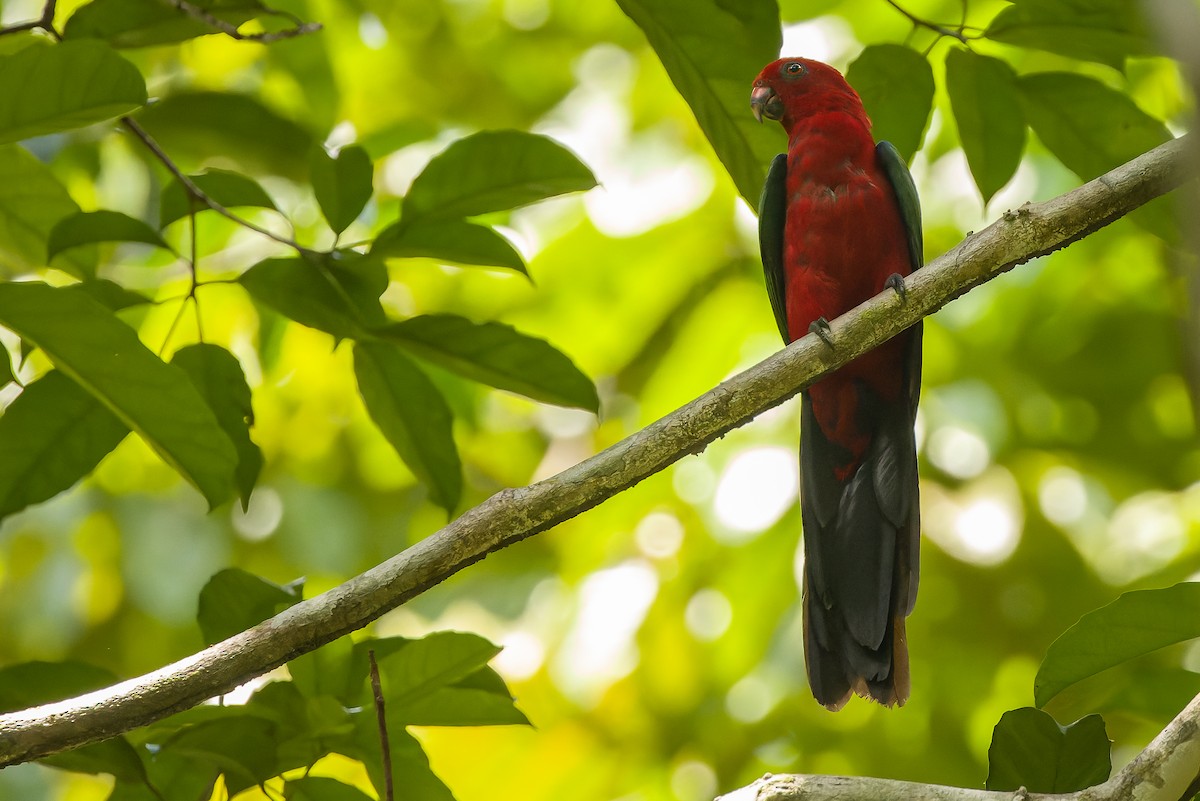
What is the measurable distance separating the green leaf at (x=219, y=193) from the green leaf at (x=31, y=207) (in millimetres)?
225

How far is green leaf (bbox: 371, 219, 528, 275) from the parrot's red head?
61.8 inches

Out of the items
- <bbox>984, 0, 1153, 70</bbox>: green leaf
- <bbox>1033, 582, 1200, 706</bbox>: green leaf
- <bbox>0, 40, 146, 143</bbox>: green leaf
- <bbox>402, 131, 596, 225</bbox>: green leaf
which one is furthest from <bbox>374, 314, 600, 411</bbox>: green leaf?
<bbox>984, 0, 1153, 70</bbox>: green leaf

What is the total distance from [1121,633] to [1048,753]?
0.92 ft

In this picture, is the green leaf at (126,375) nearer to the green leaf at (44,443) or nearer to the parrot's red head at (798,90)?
the green leaf at (44,443)

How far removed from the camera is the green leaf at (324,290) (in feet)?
8.62

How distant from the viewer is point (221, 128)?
3.53 metres

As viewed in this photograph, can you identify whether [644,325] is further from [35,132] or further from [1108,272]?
[35,132]

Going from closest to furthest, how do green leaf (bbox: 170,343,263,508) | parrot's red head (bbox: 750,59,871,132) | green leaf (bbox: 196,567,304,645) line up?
green leaf (bbox: 196,567,304,645) < green leaf (bbox: 170,343,263,508) < parrot's red head (bbox: 750,59,871,132)

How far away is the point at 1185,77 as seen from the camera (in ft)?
2.04

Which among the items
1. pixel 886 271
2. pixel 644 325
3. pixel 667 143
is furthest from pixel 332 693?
pixel 667 143

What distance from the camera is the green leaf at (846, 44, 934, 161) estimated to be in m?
2.79

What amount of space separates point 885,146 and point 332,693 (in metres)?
2.43

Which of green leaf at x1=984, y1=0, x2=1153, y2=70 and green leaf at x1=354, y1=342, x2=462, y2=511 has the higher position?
green leaf at x1=984, y1=0, x2=1153, y2=70

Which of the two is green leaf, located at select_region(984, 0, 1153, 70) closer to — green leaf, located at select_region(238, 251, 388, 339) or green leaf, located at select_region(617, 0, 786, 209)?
green leaf, located at select_region(617, 0, 786, 209)
